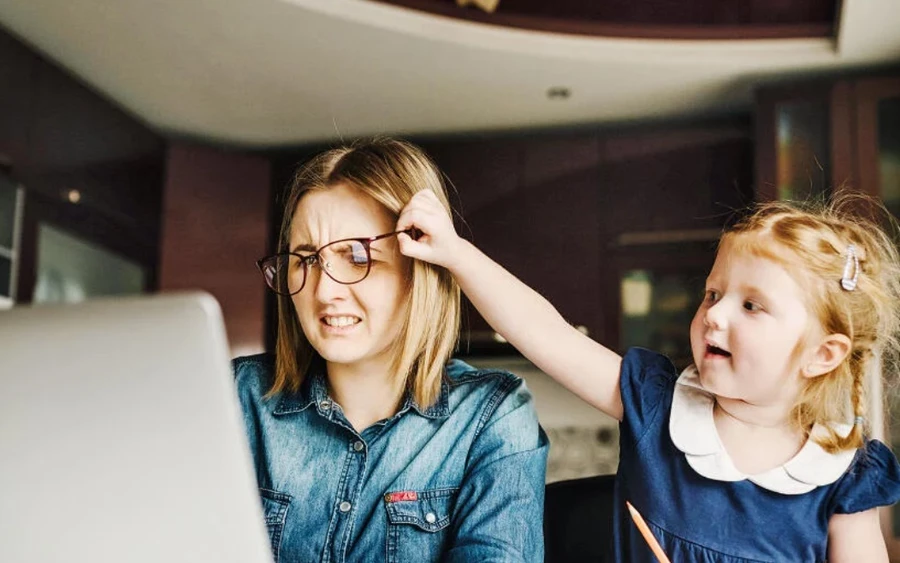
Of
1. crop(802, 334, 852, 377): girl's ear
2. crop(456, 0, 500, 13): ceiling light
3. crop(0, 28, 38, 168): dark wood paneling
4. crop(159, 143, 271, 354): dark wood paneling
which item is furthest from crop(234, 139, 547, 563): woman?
crop(159, 143, 271, 354): dark wood paneling

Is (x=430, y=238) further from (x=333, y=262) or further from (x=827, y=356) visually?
(x=827, y=356)

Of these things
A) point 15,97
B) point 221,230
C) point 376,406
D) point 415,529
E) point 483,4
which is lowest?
point 415,529

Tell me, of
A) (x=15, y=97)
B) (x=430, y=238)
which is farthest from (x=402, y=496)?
(x=15, y=97)

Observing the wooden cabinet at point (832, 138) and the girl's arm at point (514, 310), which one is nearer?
the girl's arm at point (514, 310)

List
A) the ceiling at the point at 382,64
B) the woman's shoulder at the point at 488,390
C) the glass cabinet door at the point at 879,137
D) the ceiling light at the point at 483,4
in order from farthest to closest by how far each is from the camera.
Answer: the glass cabinet door at the point at 879,137 → the ceiling light at the point at 483,4 → the ceiling at the point at 382,64 → the woman's shoulder at the point at 488,390

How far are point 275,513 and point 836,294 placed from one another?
1.70ft

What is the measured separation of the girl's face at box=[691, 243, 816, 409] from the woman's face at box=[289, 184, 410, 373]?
0.28m

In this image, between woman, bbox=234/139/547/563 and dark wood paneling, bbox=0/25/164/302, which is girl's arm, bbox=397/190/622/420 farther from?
dark wood paneling, bbox=0/25/164/302

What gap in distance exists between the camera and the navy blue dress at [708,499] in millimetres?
743

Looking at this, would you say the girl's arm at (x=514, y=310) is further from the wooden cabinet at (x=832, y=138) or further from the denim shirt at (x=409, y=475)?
the wooden cabinet at (x=832, y=138)

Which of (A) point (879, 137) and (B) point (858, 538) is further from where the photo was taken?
(A) point (879, 137)

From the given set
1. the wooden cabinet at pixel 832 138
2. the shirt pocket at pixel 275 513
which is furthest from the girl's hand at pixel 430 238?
the wooden cabinet at pixel 832 138

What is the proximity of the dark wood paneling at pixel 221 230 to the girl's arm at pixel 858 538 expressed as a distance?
2671mm

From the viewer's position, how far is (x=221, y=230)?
10.6ft
